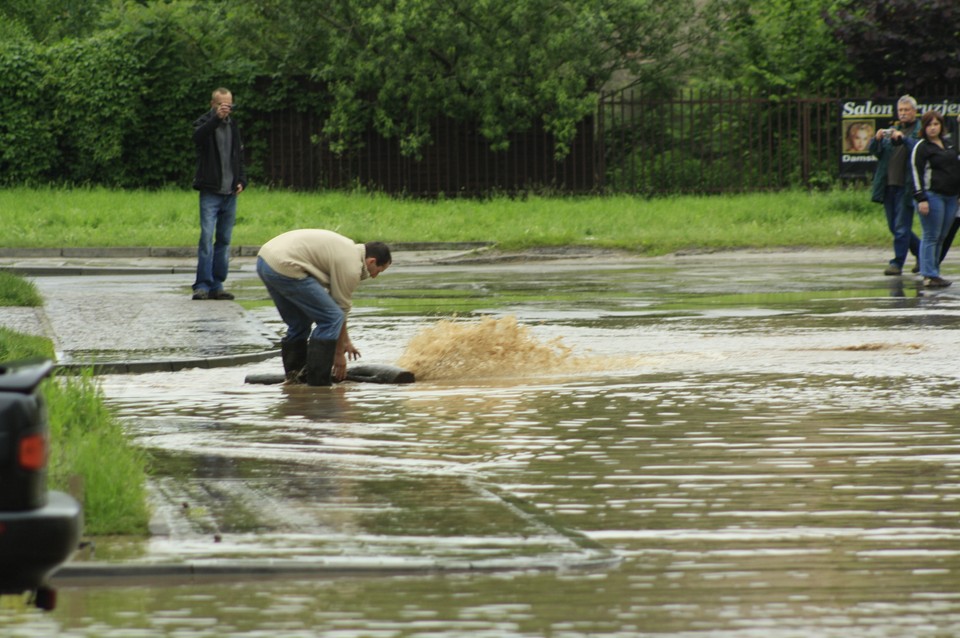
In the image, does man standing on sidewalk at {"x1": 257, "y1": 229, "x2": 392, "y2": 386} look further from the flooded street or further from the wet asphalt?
the wet asphalt

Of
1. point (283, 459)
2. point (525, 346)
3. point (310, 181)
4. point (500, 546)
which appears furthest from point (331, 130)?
point (500, 546)

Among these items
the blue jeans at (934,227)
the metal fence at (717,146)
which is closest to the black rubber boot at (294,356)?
the blue jeans at (934,227)

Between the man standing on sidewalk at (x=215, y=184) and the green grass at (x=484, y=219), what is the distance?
8761 mm

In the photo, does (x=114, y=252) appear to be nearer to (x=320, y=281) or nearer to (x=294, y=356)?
(x=294, y=356)

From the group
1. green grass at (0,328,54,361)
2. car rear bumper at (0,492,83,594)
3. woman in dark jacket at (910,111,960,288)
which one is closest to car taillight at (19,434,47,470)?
car rear bumper at (0,492,83,594)

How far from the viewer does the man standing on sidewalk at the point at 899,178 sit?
19.0 meters

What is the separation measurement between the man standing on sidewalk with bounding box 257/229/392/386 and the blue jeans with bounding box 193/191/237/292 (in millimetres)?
6364

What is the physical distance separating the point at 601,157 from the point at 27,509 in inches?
1203

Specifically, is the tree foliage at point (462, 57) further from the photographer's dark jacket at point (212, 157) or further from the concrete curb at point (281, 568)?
the concrete curb at point (281, 568)

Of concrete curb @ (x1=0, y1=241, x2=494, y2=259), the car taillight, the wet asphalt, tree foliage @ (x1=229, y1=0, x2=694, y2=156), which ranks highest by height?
tree foliage @ (x1=229, y1=0, x2=694, y2=156)

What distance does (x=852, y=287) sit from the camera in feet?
59.9

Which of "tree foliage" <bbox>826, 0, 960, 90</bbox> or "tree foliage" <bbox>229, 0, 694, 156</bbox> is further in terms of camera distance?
"tree foliage" <bbox>229, 0, 694, 156</bbox>

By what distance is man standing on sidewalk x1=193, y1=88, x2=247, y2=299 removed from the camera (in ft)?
57.0

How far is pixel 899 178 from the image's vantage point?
63.3 ft
